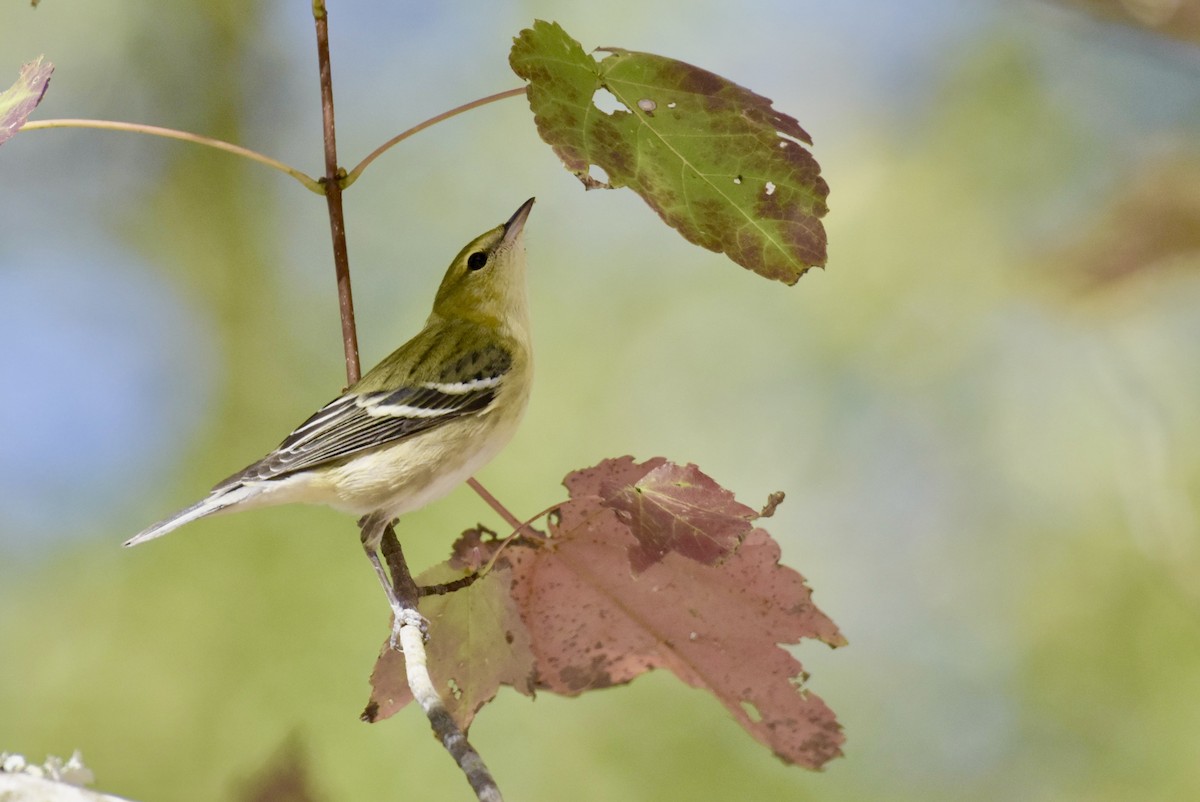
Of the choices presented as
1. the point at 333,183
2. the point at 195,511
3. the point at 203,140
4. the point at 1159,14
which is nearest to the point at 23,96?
the point at 203,140

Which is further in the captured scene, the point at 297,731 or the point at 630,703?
the point at 630,703

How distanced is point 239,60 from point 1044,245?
465cm

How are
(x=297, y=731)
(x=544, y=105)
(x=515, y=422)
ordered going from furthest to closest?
(x=515, y=422) < (x=297, y=731) < (x=544, y=105)

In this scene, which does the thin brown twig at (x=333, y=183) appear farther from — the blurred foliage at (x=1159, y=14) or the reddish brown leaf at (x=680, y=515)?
the blurred foliage at (x=1159, y=14)

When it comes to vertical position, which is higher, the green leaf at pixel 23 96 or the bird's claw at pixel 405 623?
the green leaf at pixel 23 96

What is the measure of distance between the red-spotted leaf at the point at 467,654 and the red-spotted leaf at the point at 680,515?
0.85ft

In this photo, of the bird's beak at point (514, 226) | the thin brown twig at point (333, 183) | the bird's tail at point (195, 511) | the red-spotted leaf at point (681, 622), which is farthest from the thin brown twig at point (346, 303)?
the bird's beak at point (514, 226)

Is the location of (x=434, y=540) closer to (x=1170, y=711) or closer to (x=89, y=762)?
(x=89, y=762)

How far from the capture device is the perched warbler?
1.86 metres

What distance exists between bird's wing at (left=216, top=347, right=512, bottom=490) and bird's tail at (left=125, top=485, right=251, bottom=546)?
0.08 feet

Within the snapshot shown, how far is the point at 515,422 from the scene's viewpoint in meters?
1.97

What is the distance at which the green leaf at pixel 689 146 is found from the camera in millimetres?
1105

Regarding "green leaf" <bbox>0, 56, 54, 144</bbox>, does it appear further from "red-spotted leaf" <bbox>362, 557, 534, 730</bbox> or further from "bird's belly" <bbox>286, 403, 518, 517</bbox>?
"bird's belly" <bbox>286, 403, 518, 517</bbox>

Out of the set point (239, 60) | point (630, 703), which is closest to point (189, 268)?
point (239, 60)
